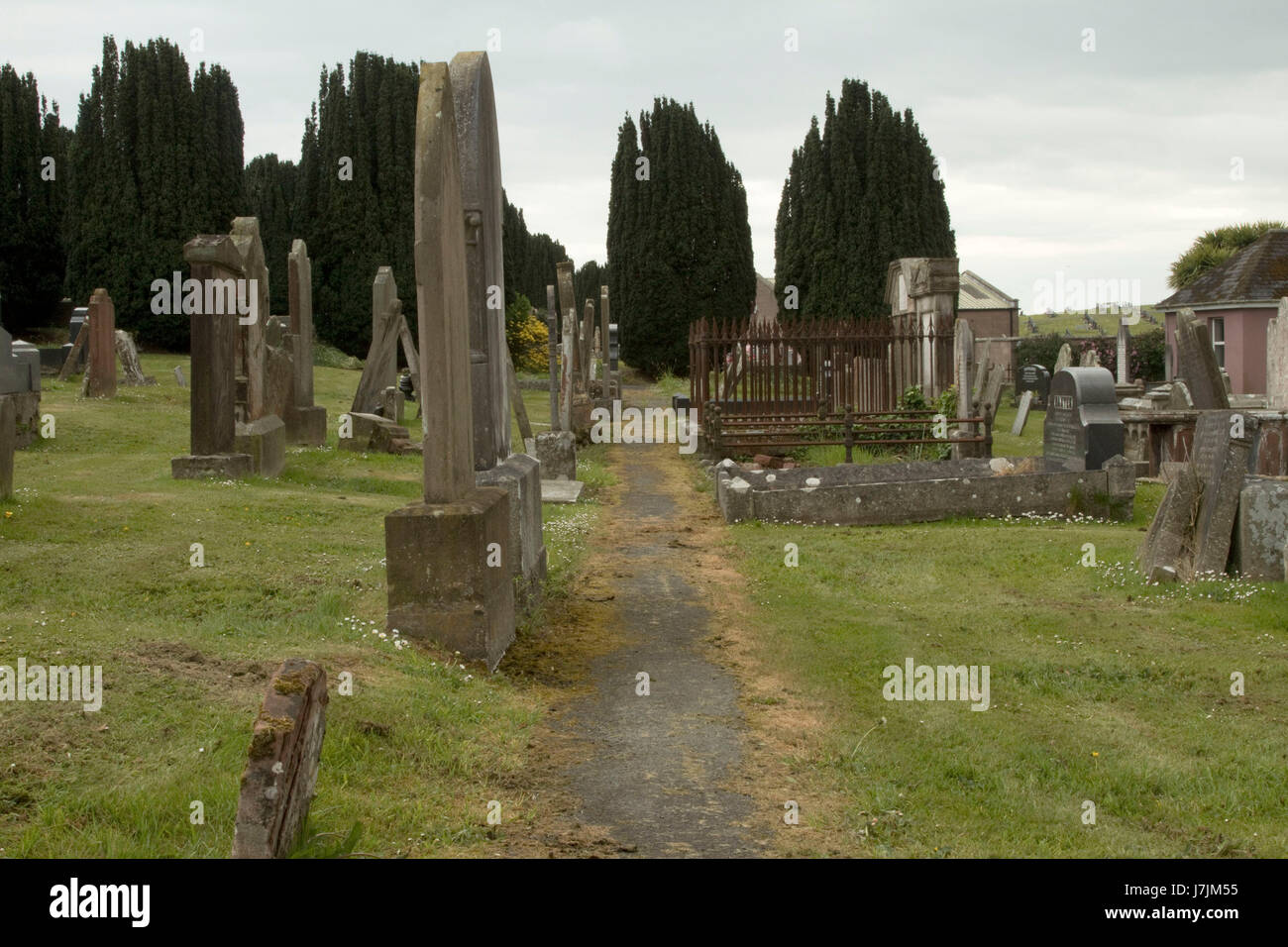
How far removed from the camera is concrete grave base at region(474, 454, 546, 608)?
27.7ft

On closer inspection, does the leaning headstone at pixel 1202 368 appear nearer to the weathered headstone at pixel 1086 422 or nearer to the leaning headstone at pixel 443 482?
the weathered headstone at pixel 1086 422

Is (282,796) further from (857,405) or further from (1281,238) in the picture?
(1281,238)

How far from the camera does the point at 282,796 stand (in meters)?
4.08

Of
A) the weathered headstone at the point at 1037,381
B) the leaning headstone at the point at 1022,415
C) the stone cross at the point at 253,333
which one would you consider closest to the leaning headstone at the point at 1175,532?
the stone cross at the point at 253,333

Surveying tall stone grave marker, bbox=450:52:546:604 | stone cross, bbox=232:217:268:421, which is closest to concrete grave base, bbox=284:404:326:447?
stone cross, bbox=232:217:268:421

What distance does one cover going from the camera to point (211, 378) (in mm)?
13688

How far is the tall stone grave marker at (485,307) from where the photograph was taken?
856 centimetres

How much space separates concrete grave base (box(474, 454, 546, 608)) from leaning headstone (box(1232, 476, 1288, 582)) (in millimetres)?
5560

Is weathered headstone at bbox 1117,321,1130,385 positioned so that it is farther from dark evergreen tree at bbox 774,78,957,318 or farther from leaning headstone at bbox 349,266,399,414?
leaning headstone at bbox 349,266,399,414

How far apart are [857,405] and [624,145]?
26.8 metres

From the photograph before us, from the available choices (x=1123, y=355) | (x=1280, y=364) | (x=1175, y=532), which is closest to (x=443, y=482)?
(x=1175, y=532)

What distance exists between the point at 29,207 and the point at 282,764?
36300 mm

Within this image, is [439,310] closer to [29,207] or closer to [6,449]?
[6,449]
